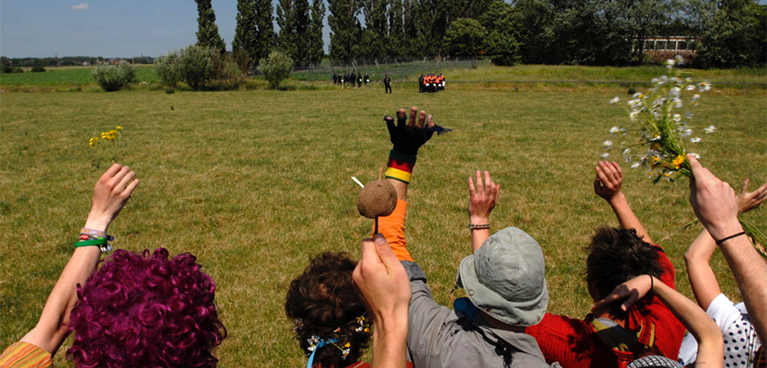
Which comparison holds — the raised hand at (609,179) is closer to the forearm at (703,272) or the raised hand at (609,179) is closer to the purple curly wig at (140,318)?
the forearm at (703,272)

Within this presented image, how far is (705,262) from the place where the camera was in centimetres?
245

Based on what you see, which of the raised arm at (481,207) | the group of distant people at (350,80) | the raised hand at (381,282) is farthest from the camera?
the group of distant people at (350,80)

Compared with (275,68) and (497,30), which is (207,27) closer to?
(275,68)

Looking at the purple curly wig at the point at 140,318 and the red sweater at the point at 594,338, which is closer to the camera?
the purple curly wig at the point at 140,318

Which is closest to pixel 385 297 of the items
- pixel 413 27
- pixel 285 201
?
pixel 285 201

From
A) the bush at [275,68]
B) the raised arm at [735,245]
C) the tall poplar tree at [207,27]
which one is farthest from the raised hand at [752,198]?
the tall poplar tree at [207,27]

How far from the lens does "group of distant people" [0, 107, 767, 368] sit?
54.5 inches

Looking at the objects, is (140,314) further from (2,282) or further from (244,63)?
(244,63)

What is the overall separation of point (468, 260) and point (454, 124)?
14.1m

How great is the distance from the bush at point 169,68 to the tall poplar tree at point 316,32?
800 inches

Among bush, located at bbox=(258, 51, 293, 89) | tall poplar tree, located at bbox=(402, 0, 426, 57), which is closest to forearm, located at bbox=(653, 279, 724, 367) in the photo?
bush, located at bbox=(258, 51, 293, 89)

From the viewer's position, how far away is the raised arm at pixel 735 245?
1475 millimetres

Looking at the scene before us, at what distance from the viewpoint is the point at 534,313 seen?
158cm

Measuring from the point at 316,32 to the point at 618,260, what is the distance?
58.7 meters
